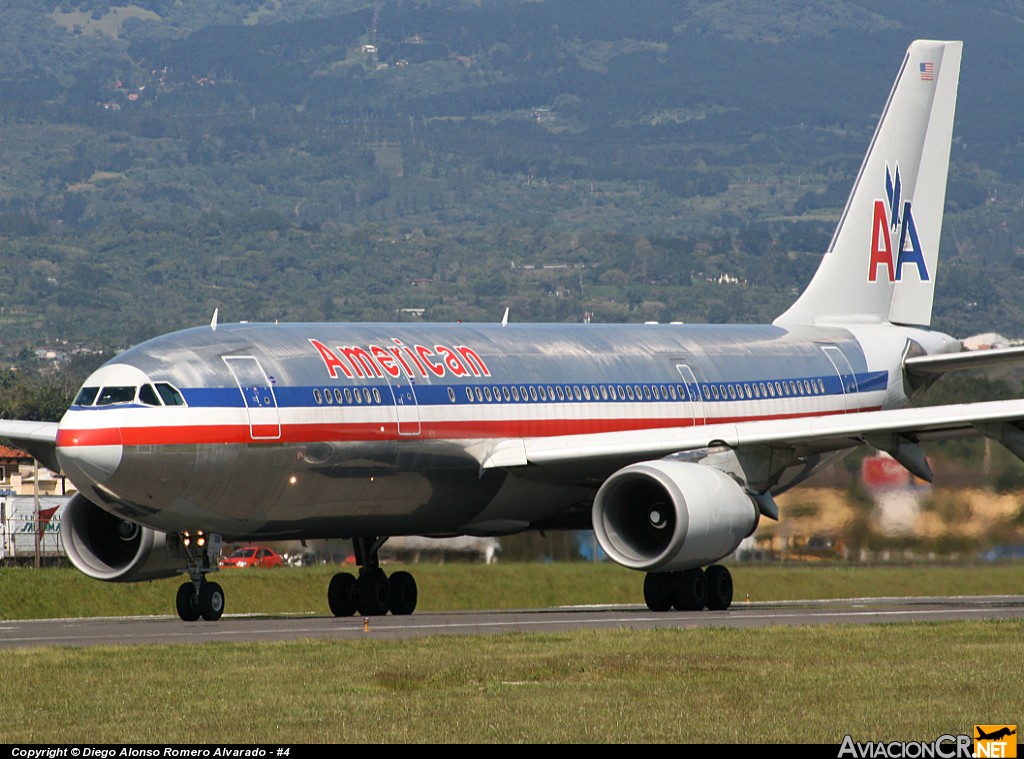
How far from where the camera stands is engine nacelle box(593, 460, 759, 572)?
28203mm

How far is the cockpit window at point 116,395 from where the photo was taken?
2658 cm

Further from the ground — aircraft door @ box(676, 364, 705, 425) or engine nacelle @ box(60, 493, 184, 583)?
aircraft door @ box(676, 364, 705, 425)

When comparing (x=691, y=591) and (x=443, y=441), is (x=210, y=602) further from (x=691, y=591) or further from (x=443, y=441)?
(x=691, y=591)

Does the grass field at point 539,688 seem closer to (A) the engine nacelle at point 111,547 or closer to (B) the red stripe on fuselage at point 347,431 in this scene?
(B) the red stripe on fuselage at point 347,431

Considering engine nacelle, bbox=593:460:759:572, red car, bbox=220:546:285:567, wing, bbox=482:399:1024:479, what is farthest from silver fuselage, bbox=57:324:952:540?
red car, bbox=220:546:285:567

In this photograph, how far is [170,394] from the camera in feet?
87.6

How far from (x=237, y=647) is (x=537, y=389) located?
10.4 metres

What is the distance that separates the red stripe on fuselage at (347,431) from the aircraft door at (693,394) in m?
0.20

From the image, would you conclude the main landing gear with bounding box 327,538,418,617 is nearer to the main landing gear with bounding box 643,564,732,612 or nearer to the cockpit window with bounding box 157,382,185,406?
the main landing gear with bounding box 643,564,732,612

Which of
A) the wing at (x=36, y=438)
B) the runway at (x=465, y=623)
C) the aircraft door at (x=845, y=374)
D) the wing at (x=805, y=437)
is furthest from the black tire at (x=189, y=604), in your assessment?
the aircraft door at (x=845, y=374)

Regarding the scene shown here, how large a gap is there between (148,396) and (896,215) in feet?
60.6

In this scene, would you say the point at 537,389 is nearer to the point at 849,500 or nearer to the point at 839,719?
the point at 849,500

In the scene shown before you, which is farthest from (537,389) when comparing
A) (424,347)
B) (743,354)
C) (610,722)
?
(610,722)

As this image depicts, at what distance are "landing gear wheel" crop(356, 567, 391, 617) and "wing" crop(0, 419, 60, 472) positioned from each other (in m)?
5.05
